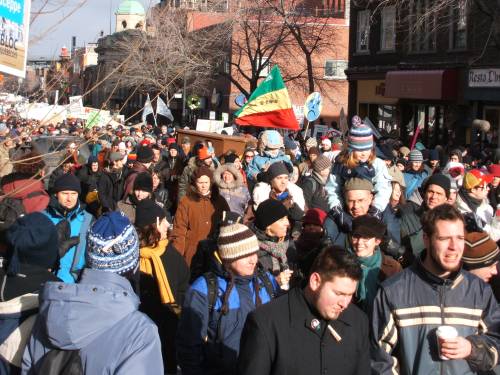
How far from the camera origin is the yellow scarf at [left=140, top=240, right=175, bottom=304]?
18.4 ft

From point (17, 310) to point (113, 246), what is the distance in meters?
0.53

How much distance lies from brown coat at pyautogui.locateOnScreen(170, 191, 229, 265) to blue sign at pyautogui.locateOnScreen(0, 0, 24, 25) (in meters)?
3.61

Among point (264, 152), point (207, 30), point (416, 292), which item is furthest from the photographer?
point (207, 30)

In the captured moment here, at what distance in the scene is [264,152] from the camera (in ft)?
36.0

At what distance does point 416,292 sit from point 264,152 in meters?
7.14

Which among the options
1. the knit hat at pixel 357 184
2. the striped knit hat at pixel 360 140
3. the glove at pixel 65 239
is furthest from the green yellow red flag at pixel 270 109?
the knit hat at pixel 357 184

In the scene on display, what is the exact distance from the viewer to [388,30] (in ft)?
100

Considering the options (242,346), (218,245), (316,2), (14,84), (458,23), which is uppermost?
(316,2)

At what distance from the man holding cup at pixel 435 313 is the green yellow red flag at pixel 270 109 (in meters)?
9.67

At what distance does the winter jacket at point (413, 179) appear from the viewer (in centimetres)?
1022

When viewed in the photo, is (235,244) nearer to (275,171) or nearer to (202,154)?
(275,171)

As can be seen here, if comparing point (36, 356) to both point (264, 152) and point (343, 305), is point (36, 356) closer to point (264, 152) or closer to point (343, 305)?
point (343, 305)

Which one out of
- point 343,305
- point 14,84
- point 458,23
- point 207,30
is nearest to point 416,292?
point 343,305

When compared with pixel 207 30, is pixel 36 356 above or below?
below
